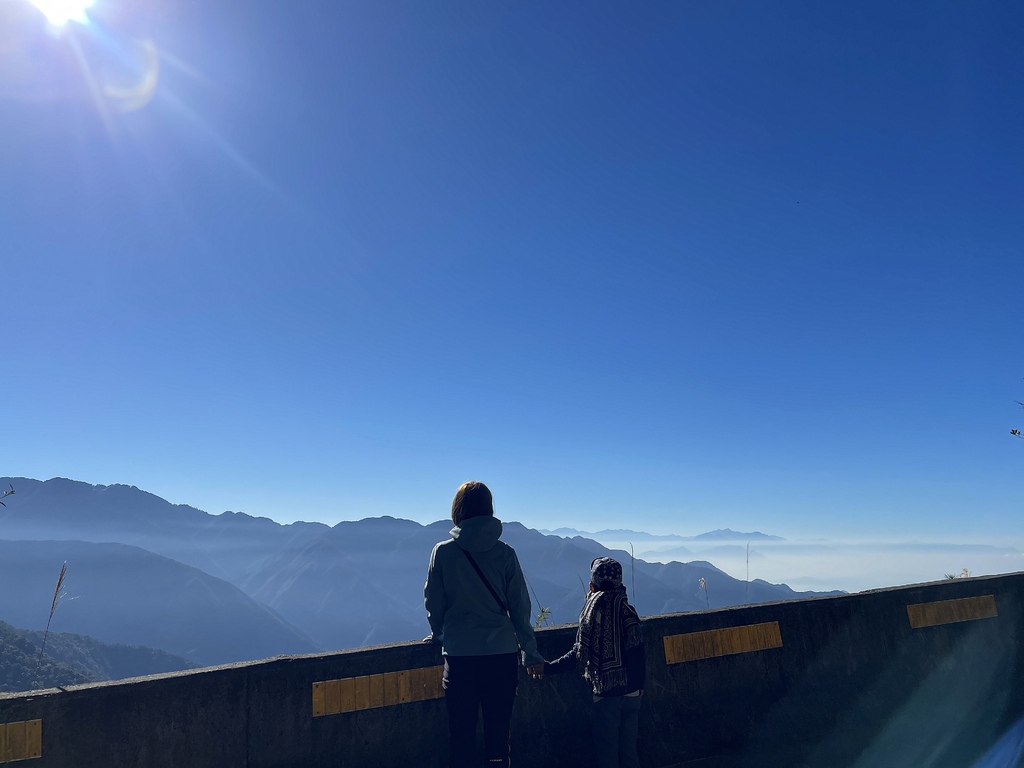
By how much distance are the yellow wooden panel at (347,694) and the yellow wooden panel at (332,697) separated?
2 cm

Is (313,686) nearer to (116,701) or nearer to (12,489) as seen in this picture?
(116,701)

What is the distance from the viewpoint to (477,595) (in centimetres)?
401

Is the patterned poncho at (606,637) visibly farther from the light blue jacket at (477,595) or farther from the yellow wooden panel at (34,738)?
the yellow wooden panel at (34,738)

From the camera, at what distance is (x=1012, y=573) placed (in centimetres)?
675

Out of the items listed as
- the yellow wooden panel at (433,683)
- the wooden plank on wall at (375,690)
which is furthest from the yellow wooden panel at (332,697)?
the yellow wooden panel at (433,683)

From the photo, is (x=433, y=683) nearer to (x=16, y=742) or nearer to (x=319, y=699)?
(x=319, y=699)

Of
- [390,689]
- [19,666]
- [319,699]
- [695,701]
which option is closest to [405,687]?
[390,689]

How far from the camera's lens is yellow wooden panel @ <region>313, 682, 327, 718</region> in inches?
171

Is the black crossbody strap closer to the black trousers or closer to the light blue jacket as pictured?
the light blue jacket

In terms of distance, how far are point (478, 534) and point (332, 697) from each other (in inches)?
60.8

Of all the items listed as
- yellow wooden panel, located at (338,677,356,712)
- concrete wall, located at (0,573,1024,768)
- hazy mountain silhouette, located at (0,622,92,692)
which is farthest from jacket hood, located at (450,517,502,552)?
hazy mountain silhouette, located at (0,622,92,692)

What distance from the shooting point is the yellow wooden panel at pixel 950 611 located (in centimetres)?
615

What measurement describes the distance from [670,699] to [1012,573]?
4.08m

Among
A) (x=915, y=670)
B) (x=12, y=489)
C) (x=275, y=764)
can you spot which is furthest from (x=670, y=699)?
(x=12, y=489)
